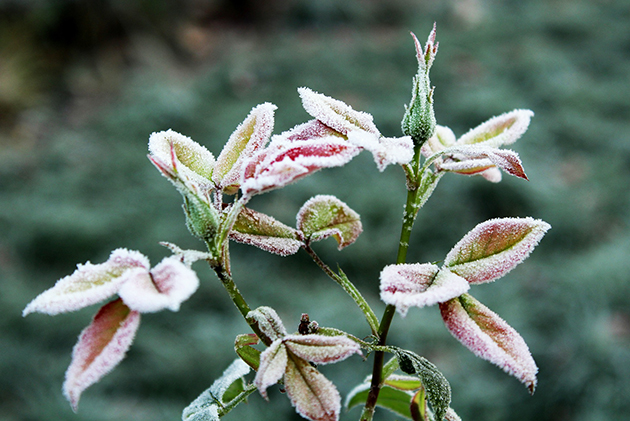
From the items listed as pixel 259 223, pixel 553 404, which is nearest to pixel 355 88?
pixel 553 404

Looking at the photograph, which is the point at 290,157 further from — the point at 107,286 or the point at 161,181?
the point at 161,181

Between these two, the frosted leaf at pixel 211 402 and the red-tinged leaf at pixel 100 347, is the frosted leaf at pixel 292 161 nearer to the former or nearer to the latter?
the red-tinged leaf at pixel 100 347

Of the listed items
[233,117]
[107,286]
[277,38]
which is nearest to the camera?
[107,286]

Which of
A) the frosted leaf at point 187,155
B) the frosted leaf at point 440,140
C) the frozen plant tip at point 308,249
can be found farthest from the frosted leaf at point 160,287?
the frosted leaf at point 440,140

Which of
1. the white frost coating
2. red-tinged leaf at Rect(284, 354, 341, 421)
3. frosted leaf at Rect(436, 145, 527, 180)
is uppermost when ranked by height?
frosted leaf at Rect(436, 145, 527, 180)

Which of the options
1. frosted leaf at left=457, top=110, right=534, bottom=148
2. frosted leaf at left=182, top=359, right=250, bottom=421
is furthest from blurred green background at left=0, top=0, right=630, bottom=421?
frosted leaf at left=457, top=110, right=534, bottom=148

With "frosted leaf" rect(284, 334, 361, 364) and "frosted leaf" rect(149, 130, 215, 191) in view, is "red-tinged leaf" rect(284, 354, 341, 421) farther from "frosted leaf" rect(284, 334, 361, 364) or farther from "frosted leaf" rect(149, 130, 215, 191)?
"frosted leaf" rect(149, 130, 215, 191)
